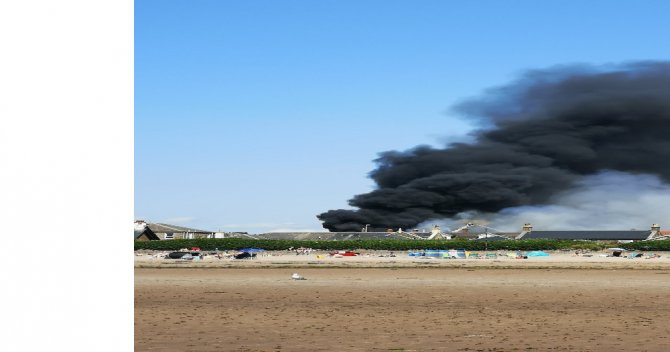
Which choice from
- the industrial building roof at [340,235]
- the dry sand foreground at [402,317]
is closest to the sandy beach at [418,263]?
the dry sand foreground at [402,317]

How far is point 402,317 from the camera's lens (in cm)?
2666

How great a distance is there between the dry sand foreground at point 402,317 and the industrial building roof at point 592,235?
359 feet

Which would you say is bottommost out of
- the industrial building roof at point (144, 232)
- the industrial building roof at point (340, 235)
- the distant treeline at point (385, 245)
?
the distant treeline at point (385, 245)

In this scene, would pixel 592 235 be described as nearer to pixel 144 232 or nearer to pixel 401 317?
pixel 144 232

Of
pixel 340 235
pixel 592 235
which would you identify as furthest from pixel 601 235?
pixel 340 235

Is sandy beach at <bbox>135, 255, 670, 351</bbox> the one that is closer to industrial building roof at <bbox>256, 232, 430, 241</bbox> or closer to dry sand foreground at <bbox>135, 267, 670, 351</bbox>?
dry sand foreground at <bbox>135, 267, 670, 351</bbox>

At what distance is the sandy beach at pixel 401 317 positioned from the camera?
20.3 meters

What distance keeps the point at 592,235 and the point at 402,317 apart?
13575 cm

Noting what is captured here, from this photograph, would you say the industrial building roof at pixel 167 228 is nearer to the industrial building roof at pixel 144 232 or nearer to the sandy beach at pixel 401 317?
the industrial building roof at pixel 144 232

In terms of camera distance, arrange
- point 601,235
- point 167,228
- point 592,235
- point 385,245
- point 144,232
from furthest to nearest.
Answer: point 167,228
point 592,235
point 601,235
point 144,232
point 385,245

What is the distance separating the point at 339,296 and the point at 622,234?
127 metres
